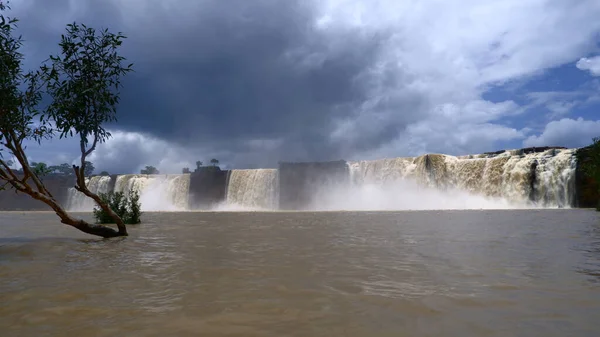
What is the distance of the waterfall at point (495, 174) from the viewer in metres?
34.2

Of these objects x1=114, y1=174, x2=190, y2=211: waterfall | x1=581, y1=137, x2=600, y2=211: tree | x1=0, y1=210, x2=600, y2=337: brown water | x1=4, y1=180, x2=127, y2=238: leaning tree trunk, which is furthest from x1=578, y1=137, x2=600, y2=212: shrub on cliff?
x1=114, y1=174, x2=190, y2=211: waterfall

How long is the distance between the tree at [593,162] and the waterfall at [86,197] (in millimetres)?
60685

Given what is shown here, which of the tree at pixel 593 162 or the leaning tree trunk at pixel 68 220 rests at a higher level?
the tree at pixel 593 162

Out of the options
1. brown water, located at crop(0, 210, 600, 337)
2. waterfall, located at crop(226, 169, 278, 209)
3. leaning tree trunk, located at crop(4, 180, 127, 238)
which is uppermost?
waterfall, located at crop(226, 169, 278, 209)

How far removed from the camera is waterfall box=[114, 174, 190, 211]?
2231 inches

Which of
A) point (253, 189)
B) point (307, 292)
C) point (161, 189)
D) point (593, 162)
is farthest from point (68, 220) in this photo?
point (161, 189)

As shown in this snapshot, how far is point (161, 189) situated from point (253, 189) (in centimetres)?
1590

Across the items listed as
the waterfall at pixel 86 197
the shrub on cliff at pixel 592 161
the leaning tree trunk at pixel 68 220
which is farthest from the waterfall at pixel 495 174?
the waterfall at pixel 86 197

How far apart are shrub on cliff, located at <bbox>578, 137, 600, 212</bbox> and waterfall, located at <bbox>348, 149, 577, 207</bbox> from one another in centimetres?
112

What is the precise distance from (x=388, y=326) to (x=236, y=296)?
74.8 inches

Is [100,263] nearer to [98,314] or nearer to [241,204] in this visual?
[98,314]

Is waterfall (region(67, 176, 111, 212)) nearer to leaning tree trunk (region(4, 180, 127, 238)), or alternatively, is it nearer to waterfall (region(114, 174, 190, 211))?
waterfall (region(114, 174, 190, 211))

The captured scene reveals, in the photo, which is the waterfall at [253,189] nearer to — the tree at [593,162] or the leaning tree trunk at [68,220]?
the tree at [593,162]

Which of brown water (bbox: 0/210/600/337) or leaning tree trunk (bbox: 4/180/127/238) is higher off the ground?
leaning tree trunk (bbox: 4/180/127/238)
